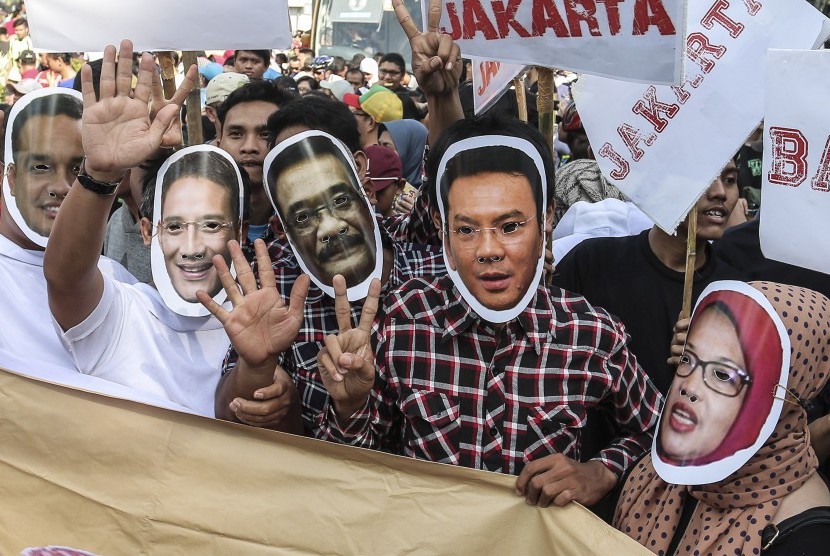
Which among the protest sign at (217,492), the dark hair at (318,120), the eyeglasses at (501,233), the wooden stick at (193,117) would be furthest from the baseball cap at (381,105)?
the protest sign at (217,492)

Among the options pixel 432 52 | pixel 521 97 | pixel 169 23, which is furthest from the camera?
pixel 521 97

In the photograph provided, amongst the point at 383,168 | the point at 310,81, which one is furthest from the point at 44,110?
the point at 310,81

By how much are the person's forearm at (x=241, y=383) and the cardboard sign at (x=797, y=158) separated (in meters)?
1.42

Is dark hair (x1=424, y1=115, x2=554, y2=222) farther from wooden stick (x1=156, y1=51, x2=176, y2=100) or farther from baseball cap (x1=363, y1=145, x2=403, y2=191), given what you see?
baseball cap (x1=363, y1=145, x2=403, y2=191)

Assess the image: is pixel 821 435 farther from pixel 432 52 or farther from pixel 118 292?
pixel 118 292

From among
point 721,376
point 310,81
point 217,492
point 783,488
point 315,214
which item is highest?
point 310,81

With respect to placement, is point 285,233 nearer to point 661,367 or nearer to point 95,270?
point 95,270

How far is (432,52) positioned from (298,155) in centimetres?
53

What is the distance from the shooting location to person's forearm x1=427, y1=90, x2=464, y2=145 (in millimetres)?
3188

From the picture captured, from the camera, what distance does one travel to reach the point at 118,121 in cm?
249

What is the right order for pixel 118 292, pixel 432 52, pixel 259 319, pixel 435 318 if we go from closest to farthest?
pixel 259 319 < pixel 435 318 < pixel 118 292 < pixel 432 52

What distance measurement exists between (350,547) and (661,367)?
4.10 feet

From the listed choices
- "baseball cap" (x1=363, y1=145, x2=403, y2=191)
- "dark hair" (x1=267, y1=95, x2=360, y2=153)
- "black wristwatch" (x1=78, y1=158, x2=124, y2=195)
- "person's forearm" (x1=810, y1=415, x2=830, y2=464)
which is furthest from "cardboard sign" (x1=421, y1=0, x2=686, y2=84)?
"baseball cap" (x1=363, y1=145, x2=403, y2=191)

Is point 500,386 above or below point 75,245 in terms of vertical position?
below
